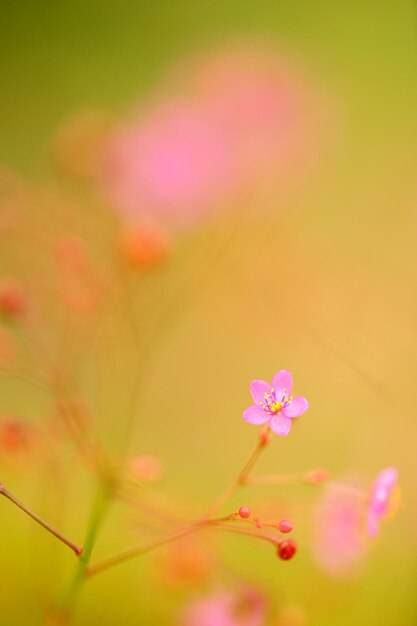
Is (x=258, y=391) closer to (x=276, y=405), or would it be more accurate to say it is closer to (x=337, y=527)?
(x=276, y=405)

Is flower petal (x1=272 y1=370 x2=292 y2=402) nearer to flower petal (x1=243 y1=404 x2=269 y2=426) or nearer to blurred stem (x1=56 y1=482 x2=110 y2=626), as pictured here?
flower petal (x1=243 y1=404 x2=269 y2=426)

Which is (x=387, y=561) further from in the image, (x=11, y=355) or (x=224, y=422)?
(x=11, y=355)

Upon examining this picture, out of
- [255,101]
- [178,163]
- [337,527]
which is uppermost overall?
[255,101]

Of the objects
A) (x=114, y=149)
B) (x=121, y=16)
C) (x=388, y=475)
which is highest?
(x=121, y=16)

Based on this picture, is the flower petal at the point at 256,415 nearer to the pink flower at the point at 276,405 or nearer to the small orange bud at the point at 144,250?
the pink flower at the point at 276,405

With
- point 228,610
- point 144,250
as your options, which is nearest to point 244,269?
point 144,250

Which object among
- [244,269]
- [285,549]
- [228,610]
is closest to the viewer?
[285,549]

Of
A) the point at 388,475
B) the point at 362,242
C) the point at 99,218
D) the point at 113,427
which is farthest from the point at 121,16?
the point at 388,475
